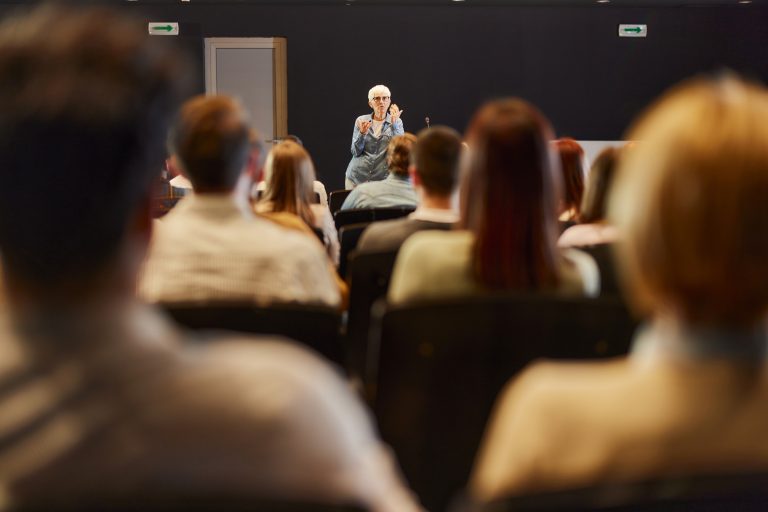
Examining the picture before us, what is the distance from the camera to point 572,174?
3.91 metres

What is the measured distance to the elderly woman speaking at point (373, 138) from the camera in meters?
9.80

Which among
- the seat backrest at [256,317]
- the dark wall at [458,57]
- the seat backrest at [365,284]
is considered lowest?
the seat backrest at [365,284]

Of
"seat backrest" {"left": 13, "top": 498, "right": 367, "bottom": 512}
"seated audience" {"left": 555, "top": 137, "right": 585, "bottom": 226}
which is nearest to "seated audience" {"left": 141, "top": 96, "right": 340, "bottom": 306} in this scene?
"seat backrest" {"left": 13, "top": 498, "right": 367, "bottom": 512}

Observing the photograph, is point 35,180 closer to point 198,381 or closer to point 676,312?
point 198,381

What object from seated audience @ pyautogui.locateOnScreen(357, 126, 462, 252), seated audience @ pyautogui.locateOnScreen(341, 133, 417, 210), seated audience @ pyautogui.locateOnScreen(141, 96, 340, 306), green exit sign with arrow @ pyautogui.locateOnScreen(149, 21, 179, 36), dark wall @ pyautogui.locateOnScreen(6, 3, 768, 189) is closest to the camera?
seated audience @ pyautogui.locateOnScreen(141, 96, 340, 306)

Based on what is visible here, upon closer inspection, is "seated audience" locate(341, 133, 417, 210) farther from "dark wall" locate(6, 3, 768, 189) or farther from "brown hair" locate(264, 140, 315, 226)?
"dark wall" locate(6, 3, 768, 189)

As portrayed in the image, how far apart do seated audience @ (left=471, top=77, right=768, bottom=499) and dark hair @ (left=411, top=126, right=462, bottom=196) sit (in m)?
2.12

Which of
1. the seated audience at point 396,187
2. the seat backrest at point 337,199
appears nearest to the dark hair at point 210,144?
the seated audience at point 396,187

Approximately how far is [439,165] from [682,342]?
219 cm

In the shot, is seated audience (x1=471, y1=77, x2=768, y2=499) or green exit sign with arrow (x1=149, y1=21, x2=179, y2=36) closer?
seated audience (x1=471, y1=77, x2=768, y2=499)

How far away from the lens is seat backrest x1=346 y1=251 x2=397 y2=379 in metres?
2.93

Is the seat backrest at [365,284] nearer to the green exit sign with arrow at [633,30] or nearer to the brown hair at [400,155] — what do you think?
the brown hair at [400,155]

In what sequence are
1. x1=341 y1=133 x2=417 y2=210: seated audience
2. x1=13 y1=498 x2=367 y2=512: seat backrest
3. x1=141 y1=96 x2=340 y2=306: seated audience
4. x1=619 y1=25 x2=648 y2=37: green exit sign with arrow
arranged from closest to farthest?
x1=13 y1=498 x2=367 y2=512: seat backrest, x1=141 y1=96 x2=340 y2=306: seated audience, x1=341 y1=133 x2=417 y2=210: seated audience, x1=619 y1=25 x2=648 y2=37: green exit sign with arrow

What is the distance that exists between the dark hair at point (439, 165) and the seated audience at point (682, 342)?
6.96ft
